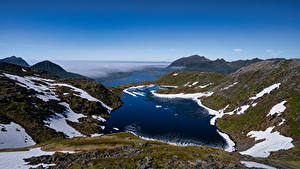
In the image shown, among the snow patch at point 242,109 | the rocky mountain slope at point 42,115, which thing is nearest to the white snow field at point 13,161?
the rocky mountain slope at point 42,115

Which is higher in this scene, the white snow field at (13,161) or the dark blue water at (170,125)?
the white snow field at (13,161)

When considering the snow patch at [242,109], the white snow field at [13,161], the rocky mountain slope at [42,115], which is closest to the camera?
the white snow field at [13,161]

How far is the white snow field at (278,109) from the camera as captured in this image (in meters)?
65.8

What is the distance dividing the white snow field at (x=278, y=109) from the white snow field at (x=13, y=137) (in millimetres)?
99333

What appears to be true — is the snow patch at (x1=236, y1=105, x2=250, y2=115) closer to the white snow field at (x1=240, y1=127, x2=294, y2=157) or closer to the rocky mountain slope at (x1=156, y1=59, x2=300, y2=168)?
the rocky mountain slope at (x1=156, y1=59, x2=300, y2=168)

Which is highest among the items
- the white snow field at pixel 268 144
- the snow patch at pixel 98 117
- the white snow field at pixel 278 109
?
the white snow field at pixel 278 109

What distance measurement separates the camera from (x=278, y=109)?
6788cm

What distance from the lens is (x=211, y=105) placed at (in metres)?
127

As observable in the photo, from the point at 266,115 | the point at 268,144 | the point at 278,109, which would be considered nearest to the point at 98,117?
the point at 268,144

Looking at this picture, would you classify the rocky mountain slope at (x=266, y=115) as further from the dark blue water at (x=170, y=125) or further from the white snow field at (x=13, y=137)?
the white snow field at (x=13, y=137)

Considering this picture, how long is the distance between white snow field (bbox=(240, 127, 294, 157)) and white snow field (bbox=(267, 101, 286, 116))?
9.52 m

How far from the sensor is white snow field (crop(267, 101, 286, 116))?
6575cm

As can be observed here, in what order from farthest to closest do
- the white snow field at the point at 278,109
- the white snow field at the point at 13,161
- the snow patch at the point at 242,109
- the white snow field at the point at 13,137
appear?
the snow patch at the point at 242,109
the white snow field at the point at 278,109
the white snow field at the point at 13,137
the white snow field at the point at 13,161

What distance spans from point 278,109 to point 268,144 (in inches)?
920
